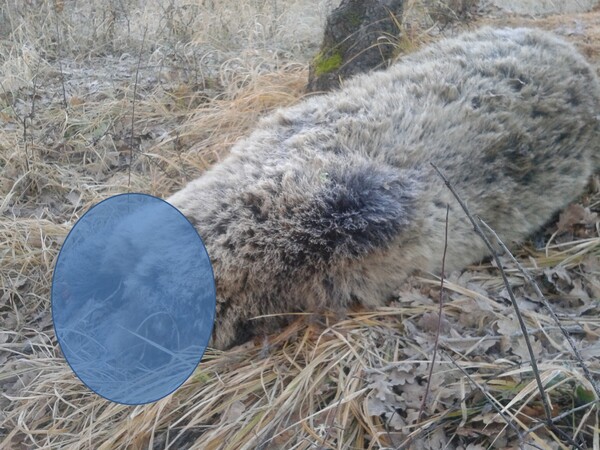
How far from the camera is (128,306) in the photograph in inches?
94.0

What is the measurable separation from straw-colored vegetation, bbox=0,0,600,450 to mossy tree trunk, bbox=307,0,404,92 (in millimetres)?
281

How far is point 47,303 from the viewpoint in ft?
11.8

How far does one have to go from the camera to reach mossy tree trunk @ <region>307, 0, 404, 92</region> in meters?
4.94

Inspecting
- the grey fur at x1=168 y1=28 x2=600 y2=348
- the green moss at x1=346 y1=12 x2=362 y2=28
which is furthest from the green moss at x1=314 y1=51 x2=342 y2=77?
the grey fur at x1=168 y1=28 x2=600 y2=348

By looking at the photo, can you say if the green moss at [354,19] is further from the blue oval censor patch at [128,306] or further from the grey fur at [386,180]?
the blue oval censor patch at [128,306]

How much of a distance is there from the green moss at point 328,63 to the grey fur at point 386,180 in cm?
108

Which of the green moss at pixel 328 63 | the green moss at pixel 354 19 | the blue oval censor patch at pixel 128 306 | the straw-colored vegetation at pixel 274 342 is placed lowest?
the straw-colored vegetation at pixel 274 342

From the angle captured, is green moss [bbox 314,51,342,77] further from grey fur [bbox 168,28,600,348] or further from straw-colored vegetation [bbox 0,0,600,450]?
grey fur [bbox 168,28,600,348]

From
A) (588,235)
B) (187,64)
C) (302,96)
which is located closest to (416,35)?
(302,96)

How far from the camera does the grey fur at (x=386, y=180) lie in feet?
9.32

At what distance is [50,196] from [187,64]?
82.4 inches

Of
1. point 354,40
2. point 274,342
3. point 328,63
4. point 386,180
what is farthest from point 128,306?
point 354,40

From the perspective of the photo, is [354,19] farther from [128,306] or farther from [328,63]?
[128,306]

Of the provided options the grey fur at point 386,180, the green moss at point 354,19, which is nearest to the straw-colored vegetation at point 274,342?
the grey fur at point 386,180
